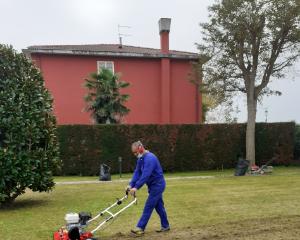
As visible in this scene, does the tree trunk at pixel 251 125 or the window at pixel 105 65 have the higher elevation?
the window at pixel 105 65

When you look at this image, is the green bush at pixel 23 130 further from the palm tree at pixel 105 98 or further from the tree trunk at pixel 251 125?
the tree trunk at pixel 251 125

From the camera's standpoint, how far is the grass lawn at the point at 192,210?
10242 millimetres

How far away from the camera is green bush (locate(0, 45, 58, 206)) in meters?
13.5

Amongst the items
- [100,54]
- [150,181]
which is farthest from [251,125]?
[150,181]

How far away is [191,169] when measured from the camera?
1072 inches

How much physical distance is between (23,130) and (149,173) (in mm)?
5099

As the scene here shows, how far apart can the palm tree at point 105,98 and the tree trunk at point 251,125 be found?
22.6 ft

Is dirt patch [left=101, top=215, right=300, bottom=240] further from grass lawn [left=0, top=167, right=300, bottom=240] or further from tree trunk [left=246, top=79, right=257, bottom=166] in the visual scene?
tree trunk [left=246, top=79, right=257, bottom=166]

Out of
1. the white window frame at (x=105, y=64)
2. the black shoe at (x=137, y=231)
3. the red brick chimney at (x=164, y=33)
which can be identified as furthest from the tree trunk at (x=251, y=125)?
the black shoe at (x=137, y=231)

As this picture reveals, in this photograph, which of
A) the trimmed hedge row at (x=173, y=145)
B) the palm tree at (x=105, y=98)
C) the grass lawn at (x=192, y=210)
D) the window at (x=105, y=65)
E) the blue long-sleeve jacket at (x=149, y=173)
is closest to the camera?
the blue long-sleeve jacket at (x=149, y=173)

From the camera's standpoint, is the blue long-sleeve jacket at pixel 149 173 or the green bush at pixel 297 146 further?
the green bush at pixel 297 146

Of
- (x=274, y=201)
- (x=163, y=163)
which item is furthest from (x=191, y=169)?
(x=274, y=201)

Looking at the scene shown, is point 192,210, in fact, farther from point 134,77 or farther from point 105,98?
point 134,77

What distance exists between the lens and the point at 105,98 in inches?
1128
